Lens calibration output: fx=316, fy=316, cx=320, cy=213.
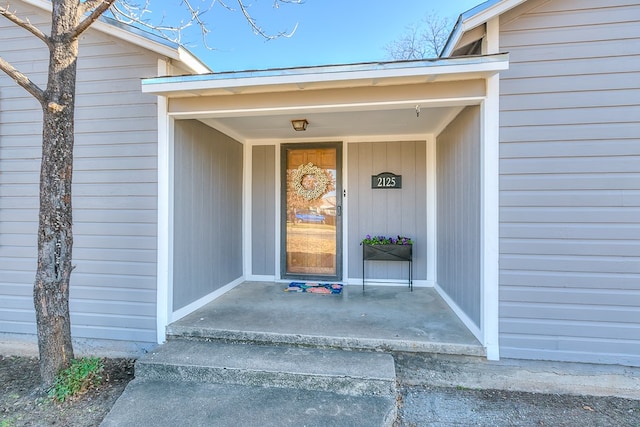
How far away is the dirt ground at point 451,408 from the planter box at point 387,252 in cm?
189

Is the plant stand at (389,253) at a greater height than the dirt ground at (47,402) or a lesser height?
greater

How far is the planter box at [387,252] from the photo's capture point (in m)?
4.14

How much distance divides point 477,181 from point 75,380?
3.47 metres

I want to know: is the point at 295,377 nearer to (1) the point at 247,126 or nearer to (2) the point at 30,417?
(2) the point at 30,417

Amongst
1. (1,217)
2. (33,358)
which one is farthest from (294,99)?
(33,358)

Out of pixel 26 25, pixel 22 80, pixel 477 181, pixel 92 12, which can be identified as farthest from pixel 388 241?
pixel 26 25

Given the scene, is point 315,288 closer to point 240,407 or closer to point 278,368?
point 278,368

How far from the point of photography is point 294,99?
271 cm

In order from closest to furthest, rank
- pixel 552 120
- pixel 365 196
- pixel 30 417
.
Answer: pixel 30 417
pixel 552 120
pixel 365 196

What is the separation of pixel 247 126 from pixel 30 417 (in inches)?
125

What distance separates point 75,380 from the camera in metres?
2.29

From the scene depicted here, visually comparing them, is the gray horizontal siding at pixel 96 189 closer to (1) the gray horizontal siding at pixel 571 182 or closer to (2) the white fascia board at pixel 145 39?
(2) the white fascia board at pixel 145 39

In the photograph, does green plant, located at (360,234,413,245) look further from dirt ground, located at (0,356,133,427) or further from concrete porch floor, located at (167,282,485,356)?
dirt ground, located at (0,356,133,427)

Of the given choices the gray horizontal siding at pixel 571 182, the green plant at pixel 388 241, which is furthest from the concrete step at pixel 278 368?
the green plant at pixel 388 241
